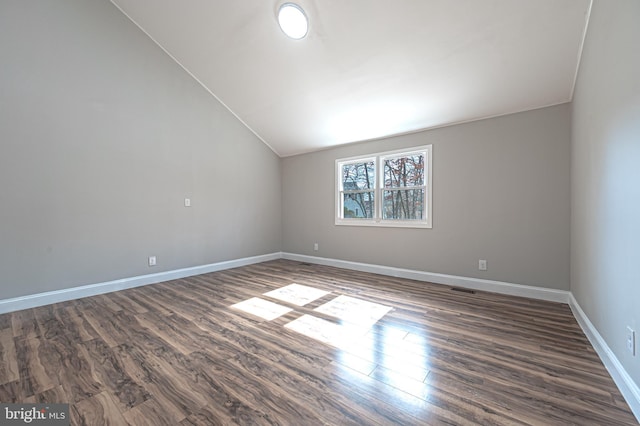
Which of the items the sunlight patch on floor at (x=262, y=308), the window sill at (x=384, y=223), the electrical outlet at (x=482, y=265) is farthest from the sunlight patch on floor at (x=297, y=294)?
the electrical outlet at (x=482, y=265)

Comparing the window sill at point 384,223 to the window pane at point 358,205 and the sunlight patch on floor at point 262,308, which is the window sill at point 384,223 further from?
the sunlight patch on floor at point 262,308

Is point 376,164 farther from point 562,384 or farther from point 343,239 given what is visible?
point 562,384

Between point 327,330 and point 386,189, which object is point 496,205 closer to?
point 386,189

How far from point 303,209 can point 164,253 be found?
2.57 m

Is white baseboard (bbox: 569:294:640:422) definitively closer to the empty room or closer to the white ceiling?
the empty room

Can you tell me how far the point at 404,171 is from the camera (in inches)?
166

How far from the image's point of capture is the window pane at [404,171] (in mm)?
4051

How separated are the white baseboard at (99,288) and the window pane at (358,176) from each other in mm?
2535

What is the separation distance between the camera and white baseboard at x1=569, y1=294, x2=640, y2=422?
4.46 feet

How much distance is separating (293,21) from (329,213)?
3.06 meters

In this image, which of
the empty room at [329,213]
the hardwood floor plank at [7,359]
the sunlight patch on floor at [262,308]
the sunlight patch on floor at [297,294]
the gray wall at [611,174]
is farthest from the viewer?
the sunlight patch on floor at [297,294]

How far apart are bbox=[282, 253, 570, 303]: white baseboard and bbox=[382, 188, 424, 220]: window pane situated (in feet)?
2.78

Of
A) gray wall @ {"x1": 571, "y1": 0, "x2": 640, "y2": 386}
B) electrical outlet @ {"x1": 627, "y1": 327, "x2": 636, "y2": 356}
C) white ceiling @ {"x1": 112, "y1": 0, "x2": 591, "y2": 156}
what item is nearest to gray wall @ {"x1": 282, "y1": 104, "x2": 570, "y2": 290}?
white ceiling @ {"x1": 112, "y1": 0, "x2": 591, "y2": 156}

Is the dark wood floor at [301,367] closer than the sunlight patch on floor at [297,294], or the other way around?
the dark wood floor at [301,367]
